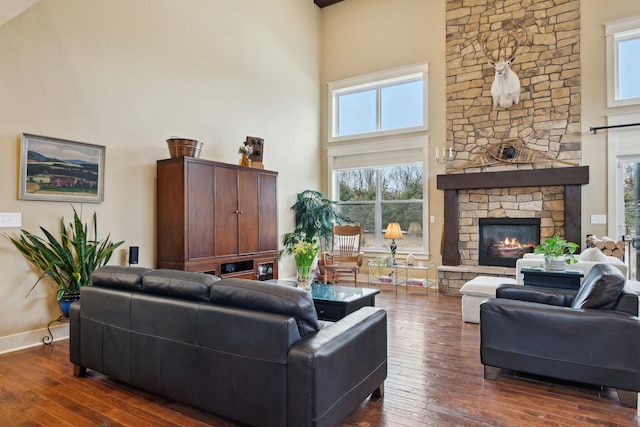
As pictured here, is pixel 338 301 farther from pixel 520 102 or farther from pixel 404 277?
pixel 520 102

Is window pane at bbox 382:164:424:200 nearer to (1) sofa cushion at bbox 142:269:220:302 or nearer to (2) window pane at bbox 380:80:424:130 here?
(2) window pane at bbox 380:80:424:130

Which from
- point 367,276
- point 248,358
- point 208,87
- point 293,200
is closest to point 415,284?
point 367,276

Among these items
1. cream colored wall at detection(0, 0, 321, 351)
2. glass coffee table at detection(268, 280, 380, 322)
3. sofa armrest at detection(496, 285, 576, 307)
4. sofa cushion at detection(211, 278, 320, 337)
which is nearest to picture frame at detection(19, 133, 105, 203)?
cream colored wall at detection(0, 0, 321, 351)

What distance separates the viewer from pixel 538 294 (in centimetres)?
317

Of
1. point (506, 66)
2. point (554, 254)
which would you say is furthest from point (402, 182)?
point (554, 254)

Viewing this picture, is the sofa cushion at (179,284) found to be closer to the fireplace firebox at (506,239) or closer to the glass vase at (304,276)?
the glass vase at (304,276)

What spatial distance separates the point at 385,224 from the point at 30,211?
18.0ft

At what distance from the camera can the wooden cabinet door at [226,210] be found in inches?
195

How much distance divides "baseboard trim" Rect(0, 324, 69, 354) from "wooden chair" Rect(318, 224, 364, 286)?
3364mm

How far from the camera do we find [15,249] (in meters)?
3.58

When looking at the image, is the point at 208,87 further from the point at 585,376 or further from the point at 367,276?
the point at 585,376

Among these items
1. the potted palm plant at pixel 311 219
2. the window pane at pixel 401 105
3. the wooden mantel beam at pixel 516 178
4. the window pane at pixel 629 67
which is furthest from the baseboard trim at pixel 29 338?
the window pane at pixel 629 67

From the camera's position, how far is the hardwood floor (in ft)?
7.32

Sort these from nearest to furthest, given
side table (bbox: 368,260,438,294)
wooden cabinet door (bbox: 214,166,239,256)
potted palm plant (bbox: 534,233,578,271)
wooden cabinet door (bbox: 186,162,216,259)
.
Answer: potted palm plant (bbox: 534,233,578,271) < wooden cabinet door (bbox: 186,162,216,259) < wooden cabinet door (bbox: 214,166,239,256) < side table (bbox: 368,260,438,294)
